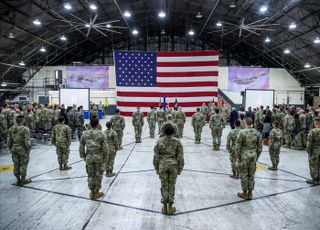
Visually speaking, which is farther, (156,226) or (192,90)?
(192,90)

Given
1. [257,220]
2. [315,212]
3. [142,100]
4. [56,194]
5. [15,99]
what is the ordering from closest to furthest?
1. [257,220]
2. [315,212]
3. [56,194]
4. [142,100]
5. [15,99]

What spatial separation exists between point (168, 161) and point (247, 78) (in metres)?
23.4

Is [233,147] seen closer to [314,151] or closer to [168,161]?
[314,151]

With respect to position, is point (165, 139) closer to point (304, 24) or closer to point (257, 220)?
point (257, 220)

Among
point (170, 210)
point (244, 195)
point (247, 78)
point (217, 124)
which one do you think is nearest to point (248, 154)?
point (244, 195)

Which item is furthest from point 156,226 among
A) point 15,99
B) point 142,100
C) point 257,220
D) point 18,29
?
point 15,99

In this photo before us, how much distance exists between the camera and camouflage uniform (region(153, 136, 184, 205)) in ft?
13.9

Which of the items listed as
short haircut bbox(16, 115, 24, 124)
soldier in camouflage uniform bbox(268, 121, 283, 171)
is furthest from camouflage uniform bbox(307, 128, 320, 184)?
short haircut bbox(16, 115, 24, 124)

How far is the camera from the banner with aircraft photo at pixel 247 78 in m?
25.8

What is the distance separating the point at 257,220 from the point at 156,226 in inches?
61.7

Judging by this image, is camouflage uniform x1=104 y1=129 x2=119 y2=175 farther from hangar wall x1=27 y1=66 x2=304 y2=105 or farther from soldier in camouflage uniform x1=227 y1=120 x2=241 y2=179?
hangar wall x1=27 y1=66 x2=304 y2=105

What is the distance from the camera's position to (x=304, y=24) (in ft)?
57.4

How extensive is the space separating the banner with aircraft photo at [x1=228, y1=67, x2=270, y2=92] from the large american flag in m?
8.97

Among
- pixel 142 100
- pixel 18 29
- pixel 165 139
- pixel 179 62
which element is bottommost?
pixel 165 139
